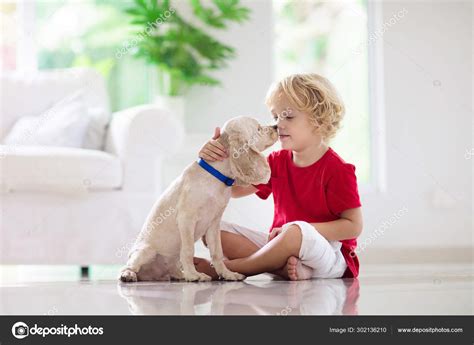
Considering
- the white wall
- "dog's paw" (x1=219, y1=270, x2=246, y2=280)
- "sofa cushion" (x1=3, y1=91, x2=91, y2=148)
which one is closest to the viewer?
"dog's paw" (x1=219, y1=270, x2=246, y2=280)

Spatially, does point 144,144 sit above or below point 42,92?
below

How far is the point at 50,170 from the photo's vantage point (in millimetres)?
2529

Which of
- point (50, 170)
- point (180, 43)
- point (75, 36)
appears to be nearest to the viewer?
point (50, 170)

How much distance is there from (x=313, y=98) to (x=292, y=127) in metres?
0.10

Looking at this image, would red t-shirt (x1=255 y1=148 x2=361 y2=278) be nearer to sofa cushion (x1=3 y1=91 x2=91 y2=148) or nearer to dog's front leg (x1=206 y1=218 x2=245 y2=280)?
dog's front leg (x1=206 y1=218 x2=245 y2=280)

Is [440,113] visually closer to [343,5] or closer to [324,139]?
[343,5]

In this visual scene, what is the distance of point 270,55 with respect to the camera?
3732 millimetres

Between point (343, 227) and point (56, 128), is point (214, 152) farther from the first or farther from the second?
point (56, 128)

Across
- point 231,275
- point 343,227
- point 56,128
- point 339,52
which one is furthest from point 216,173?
point 339,52

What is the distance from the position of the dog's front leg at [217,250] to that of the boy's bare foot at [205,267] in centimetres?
7

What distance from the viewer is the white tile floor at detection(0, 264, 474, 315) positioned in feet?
3.69

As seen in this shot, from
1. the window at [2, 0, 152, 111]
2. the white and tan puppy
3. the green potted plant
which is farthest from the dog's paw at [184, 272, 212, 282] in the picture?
the window at [2, 0, 152, 111]

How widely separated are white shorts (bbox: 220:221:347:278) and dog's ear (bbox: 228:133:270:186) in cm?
18
